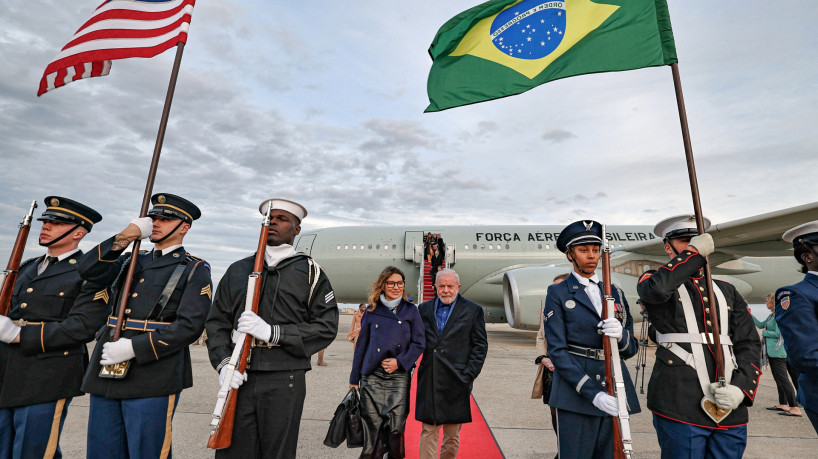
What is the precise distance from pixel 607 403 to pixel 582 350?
386 mm

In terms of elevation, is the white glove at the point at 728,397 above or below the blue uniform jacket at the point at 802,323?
A: below

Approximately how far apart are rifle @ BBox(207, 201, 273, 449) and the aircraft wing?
6.93m

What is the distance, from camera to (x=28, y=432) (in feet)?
9.15

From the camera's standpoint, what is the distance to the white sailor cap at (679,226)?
2822 millimetres

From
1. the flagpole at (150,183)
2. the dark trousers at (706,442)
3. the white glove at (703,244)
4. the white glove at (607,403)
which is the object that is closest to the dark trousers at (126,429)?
the flagpole at (150,183)

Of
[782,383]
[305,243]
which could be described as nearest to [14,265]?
[782,383]

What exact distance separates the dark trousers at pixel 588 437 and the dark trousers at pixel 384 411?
1.23 meters

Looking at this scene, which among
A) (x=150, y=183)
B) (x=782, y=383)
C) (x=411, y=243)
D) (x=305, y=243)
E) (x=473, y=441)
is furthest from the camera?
(x=305, y=243)

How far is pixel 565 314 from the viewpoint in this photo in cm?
281

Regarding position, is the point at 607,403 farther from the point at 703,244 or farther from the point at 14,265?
the point at 14,265

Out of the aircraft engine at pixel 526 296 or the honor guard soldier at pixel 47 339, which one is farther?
the aircraft engine at pixel 526 296

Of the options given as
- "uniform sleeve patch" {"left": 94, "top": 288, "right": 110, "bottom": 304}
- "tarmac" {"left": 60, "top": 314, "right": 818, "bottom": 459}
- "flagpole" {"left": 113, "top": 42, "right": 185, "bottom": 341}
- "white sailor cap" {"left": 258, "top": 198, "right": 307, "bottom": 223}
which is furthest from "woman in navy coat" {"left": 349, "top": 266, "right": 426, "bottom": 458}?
"uniform sleeve patch" {"left": 94, "top": 288, "right": 110, "bottom": 304}

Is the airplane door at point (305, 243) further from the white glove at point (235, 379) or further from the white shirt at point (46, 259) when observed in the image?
the white glove at point (235, 379)

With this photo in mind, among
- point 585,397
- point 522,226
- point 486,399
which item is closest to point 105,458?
point 585,397
